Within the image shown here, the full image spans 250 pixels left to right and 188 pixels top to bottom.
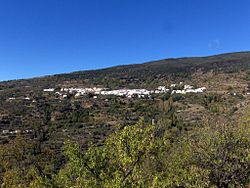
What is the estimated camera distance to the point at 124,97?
128 meters

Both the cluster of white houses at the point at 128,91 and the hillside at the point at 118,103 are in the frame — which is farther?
the cluster of white houses at the point at 128,91

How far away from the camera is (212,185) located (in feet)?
63.3

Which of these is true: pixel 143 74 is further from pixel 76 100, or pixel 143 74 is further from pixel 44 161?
pixel 44 161

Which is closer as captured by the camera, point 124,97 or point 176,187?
point 176,187

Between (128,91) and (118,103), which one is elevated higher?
(128,91)

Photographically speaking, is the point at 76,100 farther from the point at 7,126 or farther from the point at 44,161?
the point at 44,161

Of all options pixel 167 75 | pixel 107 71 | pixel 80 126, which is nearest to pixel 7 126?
pixel 80 126

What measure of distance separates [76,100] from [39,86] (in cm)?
4562

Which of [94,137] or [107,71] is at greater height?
[107,71]

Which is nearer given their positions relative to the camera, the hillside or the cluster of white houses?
the hillside

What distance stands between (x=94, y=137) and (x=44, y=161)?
23409 millimetres

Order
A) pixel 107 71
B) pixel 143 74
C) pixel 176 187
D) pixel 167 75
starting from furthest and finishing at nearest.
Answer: pixel 107 71 → pixel 143 74 → pixel 167 75 → pixel 176 187

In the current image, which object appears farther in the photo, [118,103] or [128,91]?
[128,91]

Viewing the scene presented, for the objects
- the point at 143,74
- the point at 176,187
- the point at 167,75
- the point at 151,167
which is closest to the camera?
the point at 176,187
